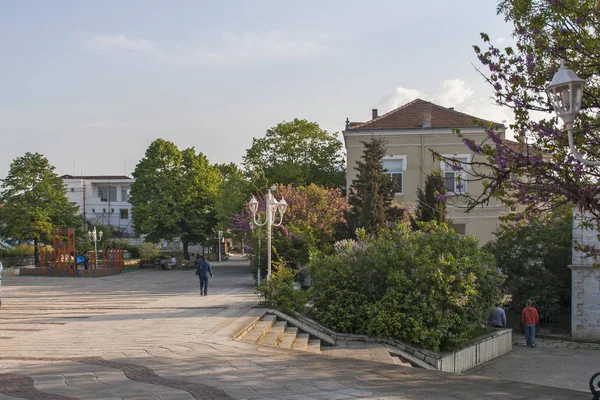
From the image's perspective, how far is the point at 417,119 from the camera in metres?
35.6

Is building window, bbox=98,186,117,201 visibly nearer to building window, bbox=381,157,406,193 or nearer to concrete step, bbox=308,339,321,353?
building window, bbox=381,157,406,193

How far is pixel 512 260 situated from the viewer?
24.2 metres

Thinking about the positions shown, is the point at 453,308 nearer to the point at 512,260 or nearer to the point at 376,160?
the point at 512,260

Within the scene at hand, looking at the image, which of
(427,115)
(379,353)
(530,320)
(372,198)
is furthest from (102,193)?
(379,353)

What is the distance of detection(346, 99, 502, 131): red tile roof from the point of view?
115 ft

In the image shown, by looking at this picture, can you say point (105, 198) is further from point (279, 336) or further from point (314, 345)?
point (314, 345)

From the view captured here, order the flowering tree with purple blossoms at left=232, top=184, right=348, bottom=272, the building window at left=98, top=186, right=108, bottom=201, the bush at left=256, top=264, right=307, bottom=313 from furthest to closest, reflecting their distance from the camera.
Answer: the building window at left=98, top=186, right=108, bottom=201 < the flowering tree with purple blossoms at left=232, top=184, right=348, bottom=272 < the bush at left=256, top=264, right=307, bottom=313

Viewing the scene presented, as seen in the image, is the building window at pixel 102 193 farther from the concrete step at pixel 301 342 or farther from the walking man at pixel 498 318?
the concrete step at pixel 301 342

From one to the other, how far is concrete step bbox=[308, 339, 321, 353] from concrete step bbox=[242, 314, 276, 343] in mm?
1055

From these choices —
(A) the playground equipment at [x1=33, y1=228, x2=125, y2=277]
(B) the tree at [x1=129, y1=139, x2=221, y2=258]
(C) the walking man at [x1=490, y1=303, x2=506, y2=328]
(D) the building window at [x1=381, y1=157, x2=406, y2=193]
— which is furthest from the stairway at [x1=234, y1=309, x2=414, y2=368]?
(B) the tree at [x1=129, y1=139, x2=221, y2=258]

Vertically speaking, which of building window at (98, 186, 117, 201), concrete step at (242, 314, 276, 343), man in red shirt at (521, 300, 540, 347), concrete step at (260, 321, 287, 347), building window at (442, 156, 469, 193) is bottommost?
man in red shirt at (521, 300, 540, 347)

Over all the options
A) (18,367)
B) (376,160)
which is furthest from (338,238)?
(18,367)

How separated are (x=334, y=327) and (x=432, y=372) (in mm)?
5413

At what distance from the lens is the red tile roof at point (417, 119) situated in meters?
35.1
